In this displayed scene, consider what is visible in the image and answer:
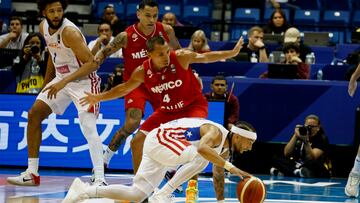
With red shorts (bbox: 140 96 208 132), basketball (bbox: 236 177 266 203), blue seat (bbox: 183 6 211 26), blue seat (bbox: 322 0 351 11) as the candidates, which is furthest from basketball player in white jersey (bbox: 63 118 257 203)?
blue seat (bbox: 322 0 351 11)

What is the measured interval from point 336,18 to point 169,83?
14015mm

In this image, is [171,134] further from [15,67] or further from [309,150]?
[15,67]

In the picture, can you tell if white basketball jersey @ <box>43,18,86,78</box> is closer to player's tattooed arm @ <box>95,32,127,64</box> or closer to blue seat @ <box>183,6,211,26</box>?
player's tattooed arm @ <box>95,32,127,64</box>

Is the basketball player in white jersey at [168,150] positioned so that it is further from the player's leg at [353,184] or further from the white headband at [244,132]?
the player's leg at [353,184]

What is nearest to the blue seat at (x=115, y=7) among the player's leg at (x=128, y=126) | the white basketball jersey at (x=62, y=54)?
the player's leg at (x=128, y=126)

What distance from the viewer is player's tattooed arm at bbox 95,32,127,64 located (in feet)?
34.0

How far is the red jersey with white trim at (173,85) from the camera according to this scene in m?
9.20

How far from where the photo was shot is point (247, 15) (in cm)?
2284

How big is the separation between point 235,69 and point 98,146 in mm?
5556

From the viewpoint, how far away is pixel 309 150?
14.0 metres

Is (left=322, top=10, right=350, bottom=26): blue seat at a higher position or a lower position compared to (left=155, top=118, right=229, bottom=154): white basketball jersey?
higher

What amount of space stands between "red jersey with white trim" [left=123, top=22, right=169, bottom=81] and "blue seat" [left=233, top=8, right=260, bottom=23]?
12174mm

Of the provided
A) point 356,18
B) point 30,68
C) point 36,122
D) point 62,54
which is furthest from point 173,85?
point 356,18

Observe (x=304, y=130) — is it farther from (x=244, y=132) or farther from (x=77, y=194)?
(x=77, y=194)
